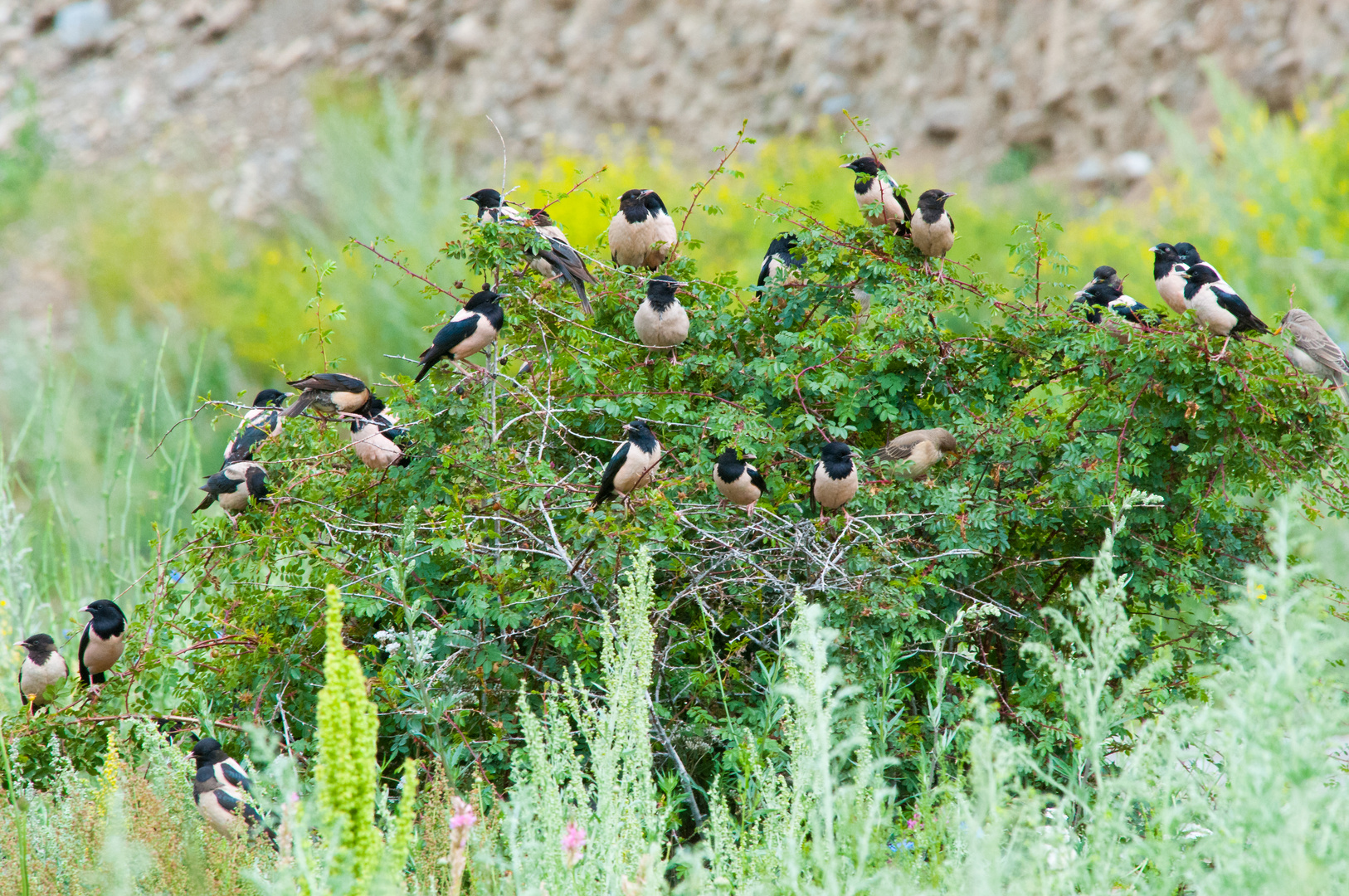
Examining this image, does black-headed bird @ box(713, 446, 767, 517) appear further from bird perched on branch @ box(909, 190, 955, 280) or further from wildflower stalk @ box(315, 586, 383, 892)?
wildflower stalk @ box(315, 586, 383, 892)

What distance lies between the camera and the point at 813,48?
13.9m

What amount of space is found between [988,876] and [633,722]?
0.77 m

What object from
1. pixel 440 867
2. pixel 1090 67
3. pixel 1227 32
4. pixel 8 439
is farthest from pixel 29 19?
pixel 440 867

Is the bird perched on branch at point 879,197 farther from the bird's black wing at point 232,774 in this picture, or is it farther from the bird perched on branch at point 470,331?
the bird's black wing at point 232,774

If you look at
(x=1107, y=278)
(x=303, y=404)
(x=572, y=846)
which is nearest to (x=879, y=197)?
(x=1107, y=278)

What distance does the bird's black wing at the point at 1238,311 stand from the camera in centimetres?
314

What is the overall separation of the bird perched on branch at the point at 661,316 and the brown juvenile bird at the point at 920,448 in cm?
68

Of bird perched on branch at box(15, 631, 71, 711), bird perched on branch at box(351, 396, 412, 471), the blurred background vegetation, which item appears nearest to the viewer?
bird perched on branch at box(351, 396, 412, 471)

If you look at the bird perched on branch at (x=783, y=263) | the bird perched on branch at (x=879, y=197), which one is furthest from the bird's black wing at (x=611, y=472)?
the bird perched on branch at (x=879, y=197)

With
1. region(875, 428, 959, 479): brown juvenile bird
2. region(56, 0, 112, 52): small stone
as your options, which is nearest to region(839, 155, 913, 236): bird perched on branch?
region(875, 428, 959, 479): brown juvenile bird

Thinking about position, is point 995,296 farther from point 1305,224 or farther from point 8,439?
point 8,439

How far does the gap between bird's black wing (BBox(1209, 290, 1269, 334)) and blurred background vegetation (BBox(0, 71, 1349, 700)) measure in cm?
23

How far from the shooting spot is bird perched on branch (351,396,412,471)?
324 cm

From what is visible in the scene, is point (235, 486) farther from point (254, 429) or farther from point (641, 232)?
point (641, 232)
